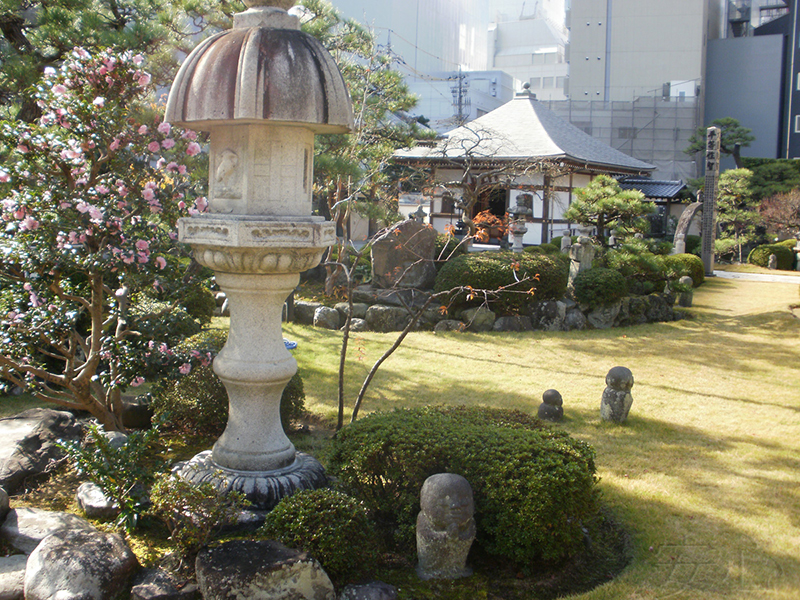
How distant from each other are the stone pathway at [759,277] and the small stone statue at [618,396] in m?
16.0

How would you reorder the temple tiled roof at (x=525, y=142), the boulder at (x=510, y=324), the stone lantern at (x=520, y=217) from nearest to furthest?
the boulder at (x=510, y=324), the stone lantern at (x=520, y=217), the temple tiled roof at (x=525, y=142)

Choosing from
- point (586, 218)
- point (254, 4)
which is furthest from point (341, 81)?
point (586, 218)

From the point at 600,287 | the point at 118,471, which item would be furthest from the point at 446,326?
the point at 118,471

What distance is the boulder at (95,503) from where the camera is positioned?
14.4 feet

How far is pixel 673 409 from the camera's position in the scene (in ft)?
25.5

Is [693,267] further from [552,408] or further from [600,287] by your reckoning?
[552,408]

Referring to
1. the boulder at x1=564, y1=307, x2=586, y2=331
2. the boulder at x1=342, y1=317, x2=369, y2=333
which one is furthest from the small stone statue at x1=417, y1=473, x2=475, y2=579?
the boulder at x1=564, y1=307, x2=586, y2=331

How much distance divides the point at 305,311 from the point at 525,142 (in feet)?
31.8

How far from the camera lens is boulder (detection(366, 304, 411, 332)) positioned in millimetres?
11922

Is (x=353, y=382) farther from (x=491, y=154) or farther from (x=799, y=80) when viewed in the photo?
(x=799, y=80)

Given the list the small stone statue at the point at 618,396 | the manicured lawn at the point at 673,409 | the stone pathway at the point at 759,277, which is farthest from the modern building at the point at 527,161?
the small stone statue at the point at 618,396

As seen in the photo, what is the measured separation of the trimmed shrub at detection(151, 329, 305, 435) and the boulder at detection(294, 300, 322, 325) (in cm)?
621

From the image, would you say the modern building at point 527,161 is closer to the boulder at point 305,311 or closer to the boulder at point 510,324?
the boulder at point 510,324

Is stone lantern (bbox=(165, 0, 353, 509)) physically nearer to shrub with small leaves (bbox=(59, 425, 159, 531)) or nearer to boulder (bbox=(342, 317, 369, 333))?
shrub with small leaves (bbox=(59, 425, 159, 531))
